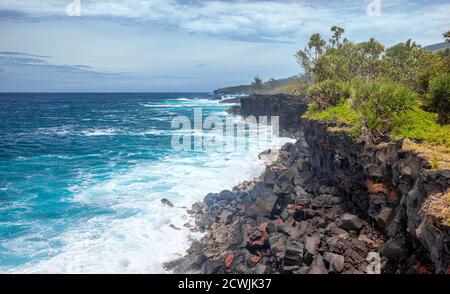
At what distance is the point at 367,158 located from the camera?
43.2 ft

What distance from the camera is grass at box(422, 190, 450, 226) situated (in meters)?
7.09

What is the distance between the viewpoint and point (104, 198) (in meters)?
21.7

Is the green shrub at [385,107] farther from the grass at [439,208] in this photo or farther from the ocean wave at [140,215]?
the ocean wave at [140,215]

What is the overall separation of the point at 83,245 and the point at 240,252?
7850 mm

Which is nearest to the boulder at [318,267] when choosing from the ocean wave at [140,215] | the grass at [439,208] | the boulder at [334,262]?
the boulder at [334,262]

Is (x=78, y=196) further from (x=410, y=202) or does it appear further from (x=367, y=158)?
(x=410, y=202)

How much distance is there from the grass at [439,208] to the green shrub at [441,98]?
6.68 m

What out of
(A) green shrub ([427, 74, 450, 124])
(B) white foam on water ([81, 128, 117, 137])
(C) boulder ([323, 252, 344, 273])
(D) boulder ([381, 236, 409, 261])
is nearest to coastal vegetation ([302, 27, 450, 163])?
(A) green shrub ([427, 74, 450, 124])

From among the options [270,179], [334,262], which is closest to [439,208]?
[334,262]

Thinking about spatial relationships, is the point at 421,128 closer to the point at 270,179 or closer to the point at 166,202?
the point at 270,179

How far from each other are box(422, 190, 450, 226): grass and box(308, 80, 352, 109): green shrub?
12814mm

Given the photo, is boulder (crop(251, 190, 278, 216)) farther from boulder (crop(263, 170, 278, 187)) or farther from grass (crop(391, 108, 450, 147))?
grass (crop(391, 108, 450, 147))

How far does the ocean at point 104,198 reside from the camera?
14969 millimetres

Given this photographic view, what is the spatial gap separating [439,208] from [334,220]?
5966 mm
